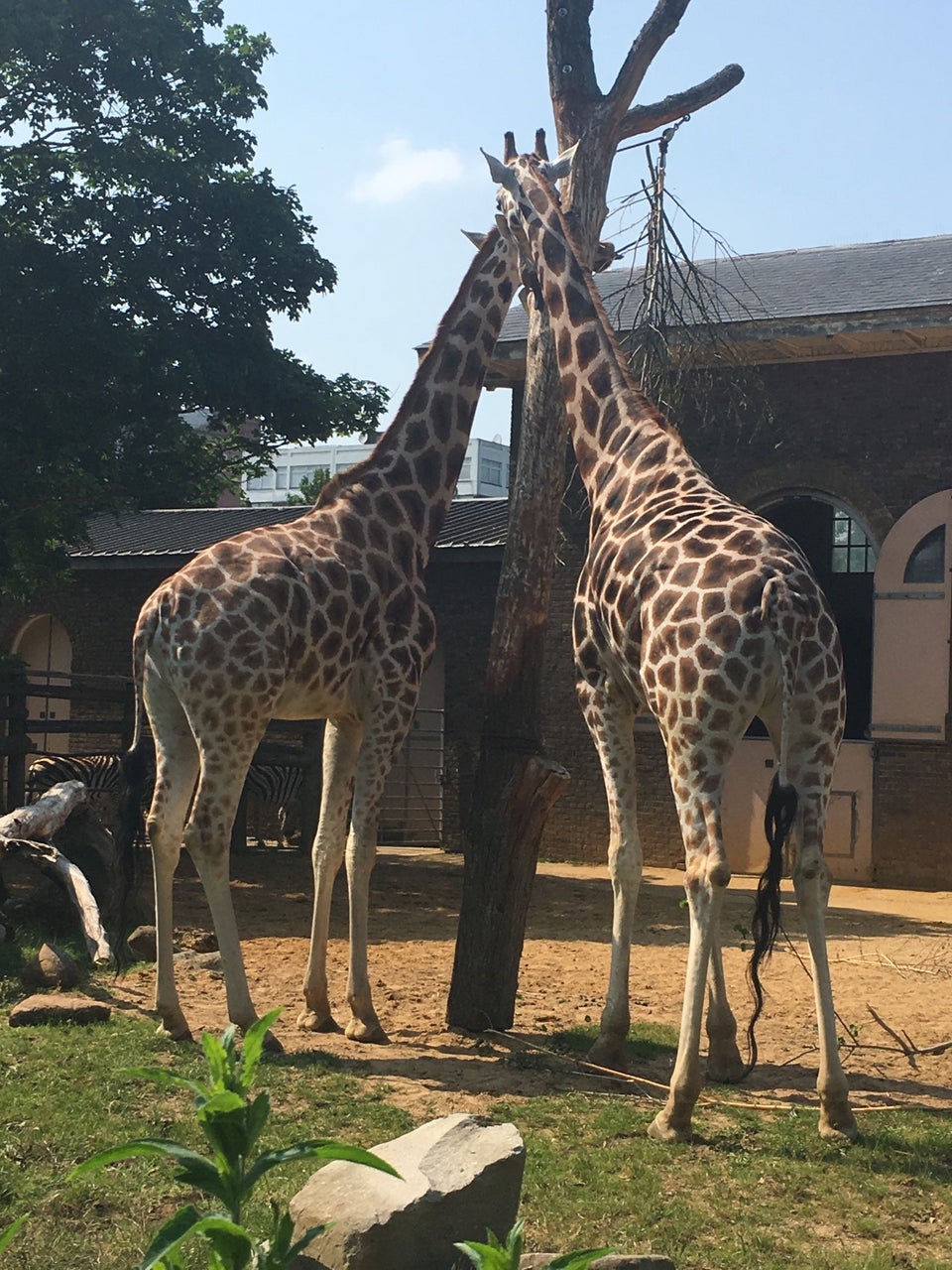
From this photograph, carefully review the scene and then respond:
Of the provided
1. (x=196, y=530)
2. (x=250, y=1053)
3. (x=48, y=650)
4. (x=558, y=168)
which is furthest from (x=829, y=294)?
(x=48, y=650)

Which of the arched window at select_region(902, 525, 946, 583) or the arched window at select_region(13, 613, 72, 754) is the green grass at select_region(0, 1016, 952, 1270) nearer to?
the arched window at select_region(902, 525, 946, 583)

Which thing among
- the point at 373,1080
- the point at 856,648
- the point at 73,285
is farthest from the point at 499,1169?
the point at 856,648

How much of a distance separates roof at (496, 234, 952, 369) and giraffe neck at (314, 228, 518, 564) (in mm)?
3232

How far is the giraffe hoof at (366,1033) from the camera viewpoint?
6.52 metres

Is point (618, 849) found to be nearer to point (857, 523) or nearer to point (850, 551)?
point (857, 523)

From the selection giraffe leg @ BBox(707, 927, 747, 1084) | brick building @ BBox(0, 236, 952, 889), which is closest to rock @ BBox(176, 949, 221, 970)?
giraffe leg @ BBox(707, 927, 747, 1084)

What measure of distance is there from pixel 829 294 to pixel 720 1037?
10108mm

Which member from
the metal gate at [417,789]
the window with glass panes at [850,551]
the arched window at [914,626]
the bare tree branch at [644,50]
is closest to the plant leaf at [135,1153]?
the bare tree branch at [644,50]

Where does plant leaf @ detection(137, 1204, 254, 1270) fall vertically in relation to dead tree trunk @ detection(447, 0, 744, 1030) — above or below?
below

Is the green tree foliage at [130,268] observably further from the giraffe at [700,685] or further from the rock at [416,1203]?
the rock at [416,1203]

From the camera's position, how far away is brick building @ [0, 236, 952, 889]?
42.9 feet

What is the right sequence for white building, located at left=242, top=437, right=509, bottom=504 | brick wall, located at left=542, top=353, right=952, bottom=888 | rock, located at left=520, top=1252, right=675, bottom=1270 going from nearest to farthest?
rock, located at left=520, top=1252, right=675, bottom=1270
brick wall, located at left=542, top=353, right=952, bottom=888
white building, located at left=242, top=437, right=509, bottom=504

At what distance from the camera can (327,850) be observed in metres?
6.97

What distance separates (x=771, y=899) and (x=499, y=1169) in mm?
1910
